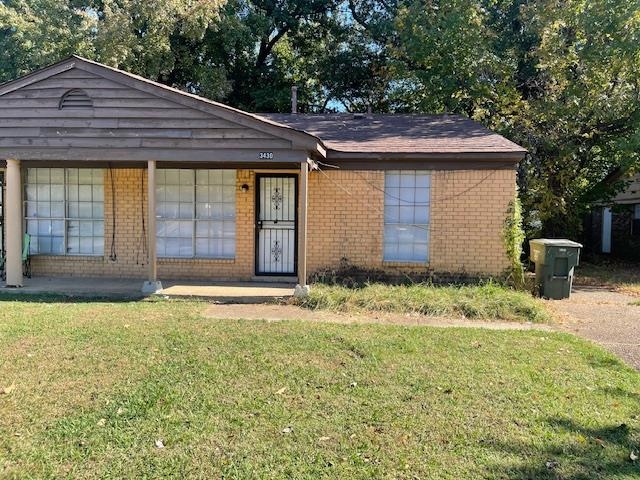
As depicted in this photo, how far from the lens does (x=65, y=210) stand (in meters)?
11.1

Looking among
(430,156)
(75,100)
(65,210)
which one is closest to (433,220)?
(430,156)

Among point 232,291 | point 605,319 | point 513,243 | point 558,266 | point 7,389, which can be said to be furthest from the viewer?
point 513,243

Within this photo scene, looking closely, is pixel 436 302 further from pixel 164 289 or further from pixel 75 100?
pixel 75 100

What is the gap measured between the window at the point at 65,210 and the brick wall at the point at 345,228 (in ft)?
0.64

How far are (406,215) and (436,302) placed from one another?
263 cm

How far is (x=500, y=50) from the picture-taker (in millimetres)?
17203

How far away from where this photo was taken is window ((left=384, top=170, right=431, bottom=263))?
1058cm

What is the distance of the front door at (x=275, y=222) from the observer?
11023 millimetres

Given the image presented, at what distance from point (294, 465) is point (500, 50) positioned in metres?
16.7

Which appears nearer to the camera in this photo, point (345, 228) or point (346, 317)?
point (346, 317)

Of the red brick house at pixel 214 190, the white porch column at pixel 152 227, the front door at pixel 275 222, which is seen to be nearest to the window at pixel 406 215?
the red brick house at pixel 214 190

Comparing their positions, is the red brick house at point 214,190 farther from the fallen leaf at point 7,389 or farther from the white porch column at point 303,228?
the fallen leaf at point 7,389

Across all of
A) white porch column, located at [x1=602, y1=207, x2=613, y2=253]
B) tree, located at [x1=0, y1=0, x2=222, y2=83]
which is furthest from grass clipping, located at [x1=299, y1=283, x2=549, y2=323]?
white porch column, located at [x1=602, y1=207, x2=613, y2=253]

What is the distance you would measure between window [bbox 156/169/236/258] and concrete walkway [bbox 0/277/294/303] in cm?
77
